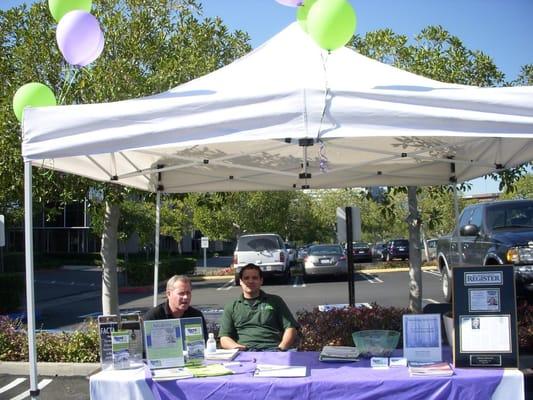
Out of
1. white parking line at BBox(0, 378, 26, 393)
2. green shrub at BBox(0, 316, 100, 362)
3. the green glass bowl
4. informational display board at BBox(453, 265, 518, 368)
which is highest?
informational display board at BBox(453, 265, 518, 368)

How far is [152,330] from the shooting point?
3.62 m

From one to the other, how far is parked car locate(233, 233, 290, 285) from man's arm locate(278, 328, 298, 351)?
1417 centimetres

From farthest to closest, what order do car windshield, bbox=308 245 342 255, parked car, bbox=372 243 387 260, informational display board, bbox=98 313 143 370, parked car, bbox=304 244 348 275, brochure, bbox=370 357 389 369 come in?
1. parked car, bbox=372 243 387 260
2. car windshield, bbox=308 245 342 255
3. parked car, bbox=304 244 348 275
4. informational display board, bbox=98 313 143 370
5. brochure, bbox=370 357 389 369

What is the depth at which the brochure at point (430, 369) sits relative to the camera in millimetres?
3312

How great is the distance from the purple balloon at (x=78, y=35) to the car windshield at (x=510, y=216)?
6765 millimetres

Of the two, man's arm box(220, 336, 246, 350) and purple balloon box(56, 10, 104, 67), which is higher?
purple balloon box(56, 10, 104, 67)

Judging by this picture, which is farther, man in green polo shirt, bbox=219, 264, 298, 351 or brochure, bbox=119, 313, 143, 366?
man in green polo shirt, bbox=219, 264, 298, 351

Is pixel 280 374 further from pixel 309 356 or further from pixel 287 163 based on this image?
pixel 287 163

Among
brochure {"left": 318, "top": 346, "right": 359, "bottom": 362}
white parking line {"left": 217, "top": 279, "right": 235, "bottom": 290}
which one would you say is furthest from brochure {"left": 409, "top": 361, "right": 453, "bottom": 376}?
white parking line {"left": 217, "top": 279, "right": 235, "bottom": 290}

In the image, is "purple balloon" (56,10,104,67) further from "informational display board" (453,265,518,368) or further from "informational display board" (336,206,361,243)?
"informational display board" (336,206,361,243)

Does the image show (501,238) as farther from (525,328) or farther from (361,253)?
(361,253)

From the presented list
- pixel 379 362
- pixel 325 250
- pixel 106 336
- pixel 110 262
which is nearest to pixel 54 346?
pixel 110 262

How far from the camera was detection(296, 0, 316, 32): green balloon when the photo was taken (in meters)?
5.02

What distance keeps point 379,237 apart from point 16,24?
5561cm
